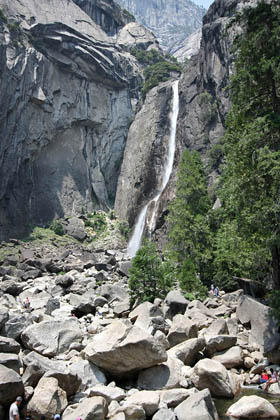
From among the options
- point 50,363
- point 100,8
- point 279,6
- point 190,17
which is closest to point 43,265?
point 50,363

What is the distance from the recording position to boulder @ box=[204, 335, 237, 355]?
33.5 feet

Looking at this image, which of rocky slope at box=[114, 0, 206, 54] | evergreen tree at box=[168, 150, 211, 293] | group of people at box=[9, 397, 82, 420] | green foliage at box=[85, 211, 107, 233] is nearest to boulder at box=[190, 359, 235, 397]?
group of people at box=[9, 397, 82, 420]

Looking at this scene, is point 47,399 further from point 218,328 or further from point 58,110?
point 58,110

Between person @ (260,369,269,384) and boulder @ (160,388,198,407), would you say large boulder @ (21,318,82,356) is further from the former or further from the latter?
person @ (260,369,269,384)

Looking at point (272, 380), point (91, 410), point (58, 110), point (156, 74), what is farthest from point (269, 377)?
point (156, 74)

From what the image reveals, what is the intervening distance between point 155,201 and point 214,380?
123 feet

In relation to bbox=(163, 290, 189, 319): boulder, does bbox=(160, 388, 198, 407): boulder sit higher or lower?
lower

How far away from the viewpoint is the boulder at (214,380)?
330 inches

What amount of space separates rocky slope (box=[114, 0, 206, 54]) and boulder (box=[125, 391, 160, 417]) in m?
161

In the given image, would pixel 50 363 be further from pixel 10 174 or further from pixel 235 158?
pixel 10 174

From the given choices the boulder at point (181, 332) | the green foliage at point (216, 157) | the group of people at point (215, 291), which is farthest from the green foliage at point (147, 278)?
the green foliage at point (216, 157)

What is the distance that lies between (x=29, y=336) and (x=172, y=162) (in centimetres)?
4006

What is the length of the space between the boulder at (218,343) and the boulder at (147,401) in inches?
114

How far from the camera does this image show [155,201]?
1797 inches
